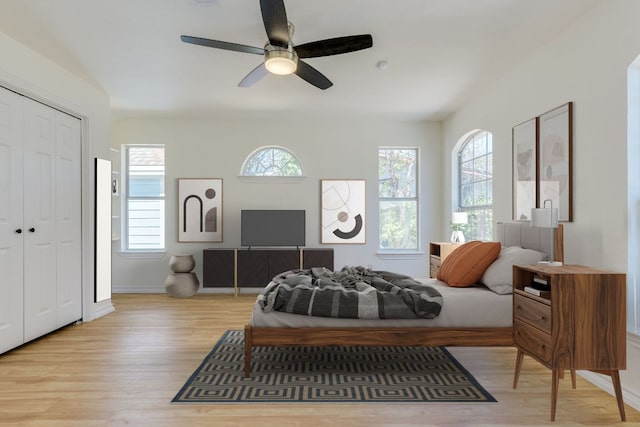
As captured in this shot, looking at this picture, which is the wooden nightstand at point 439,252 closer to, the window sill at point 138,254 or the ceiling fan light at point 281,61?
the ceiling fan light at point 281,61

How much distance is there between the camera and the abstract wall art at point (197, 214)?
6.03m

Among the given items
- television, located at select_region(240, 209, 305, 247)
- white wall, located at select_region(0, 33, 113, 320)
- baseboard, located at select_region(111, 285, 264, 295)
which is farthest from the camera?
baseboard, located at select_region(111, 285, 264, 295)

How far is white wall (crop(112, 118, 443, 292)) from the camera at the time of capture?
603cm

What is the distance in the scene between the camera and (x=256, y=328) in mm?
2803

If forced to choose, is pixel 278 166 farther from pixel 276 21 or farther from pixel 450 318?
pixel 450 318

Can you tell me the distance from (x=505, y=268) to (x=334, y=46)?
6.87 feet

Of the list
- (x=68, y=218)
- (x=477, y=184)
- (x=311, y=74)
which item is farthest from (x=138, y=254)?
(x=477, y=184)

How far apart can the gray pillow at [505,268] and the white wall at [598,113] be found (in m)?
0.30

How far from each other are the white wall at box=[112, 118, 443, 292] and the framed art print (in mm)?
2294

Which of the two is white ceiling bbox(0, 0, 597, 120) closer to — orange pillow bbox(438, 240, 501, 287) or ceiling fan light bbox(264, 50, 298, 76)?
ceiling fan light bbox(264, 50, 298, 76)

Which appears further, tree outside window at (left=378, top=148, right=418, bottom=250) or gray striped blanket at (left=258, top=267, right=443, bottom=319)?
tree outside window at (left=378, top=148, right=418, bottom=250)

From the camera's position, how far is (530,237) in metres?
3.42

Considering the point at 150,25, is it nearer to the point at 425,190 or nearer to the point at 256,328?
the point at 256,328

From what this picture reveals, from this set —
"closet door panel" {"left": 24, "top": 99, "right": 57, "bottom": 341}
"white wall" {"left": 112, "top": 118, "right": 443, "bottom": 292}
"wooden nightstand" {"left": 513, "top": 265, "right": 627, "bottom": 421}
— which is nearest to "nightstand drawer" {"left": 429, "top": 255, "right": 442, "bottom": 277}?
"white wall" {"left": 112, "top": 118, "right": 443, "bottom": 292}
